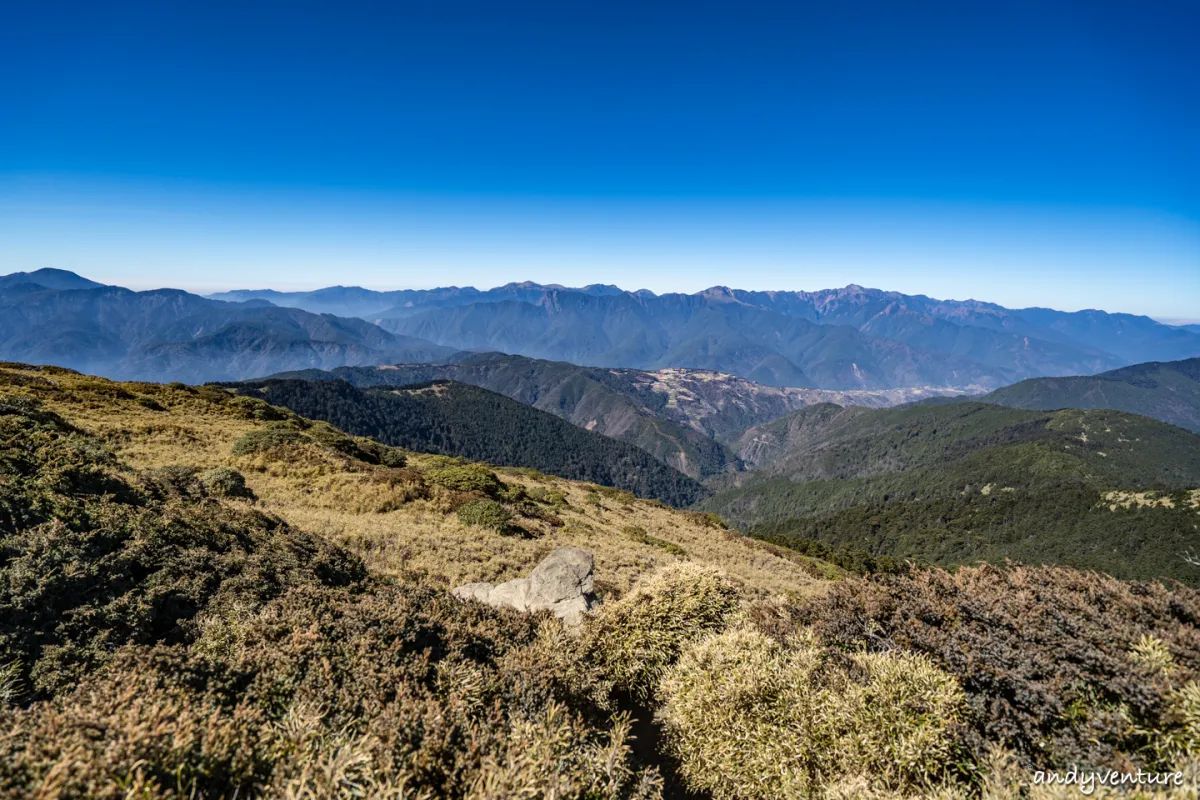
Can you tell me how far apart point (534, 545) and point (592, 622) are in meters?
8.40

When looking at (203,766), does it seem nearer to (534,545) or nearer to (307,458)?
(534,545)

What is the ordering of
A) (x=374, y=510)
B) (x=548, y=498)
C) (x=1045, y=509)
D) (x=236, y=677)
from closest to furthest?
1. (x=236, y=677)
2. (x=374, y=510)
3. (x=548, y=498)
4. (x=1045, y=509)

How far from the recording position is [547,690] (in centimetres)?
716

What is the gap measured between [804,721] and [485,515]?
1468cm

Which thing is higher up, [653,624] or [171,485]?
[171,485]

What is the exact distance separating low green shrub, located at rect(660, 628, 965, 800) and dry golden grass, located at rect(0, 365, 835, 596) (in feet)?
25.7

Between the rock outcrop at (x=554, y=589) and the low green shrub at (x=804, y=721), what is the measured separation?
12.7 ft

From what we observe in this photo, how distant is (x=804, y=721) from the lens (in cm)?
838

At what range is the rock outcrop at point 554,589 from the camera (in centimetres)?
1300

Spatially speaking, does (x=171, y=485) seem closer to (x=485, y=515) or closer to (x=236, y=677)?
(x=485, y=515)

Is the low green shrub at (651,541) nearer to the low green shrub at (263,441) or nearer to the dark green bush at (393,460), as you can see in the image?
the dark green bush at (393,460)

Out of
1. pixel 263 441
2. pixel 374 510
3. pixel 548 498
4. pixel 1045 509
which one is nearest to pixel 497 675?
pixel 374 510

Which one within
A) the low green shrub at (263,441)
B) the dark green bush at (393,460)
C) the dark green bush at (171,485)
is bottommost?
the dark green bush at (393,460)

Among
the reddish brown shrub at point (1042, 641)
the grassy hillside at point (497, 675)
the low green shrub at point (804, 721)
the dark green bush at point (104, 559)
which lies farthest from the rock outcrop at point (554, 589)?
the reddish brown shrub at point (1042, 641)
